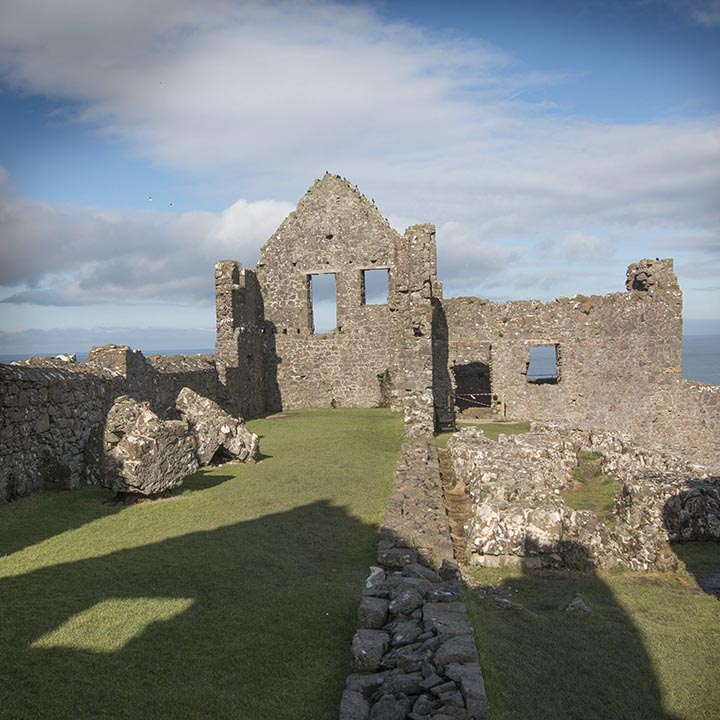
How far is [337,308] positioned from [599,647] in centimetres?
2052

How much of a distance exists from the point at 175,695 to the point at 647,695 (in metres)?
3.71

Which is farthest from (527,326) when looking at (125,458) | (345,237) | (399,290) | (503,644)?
(503,644)

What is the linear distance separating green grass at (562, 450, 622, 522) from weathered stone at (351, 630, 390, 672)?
22.8 ft

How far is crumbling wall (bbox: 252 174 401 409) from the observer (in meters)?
25.5

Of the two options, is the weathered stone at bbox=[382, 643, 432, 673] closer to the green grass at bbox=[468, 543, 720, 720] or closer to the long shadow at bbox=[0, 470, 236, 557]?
the green grass at bbox=[468, 543, 720, 720]

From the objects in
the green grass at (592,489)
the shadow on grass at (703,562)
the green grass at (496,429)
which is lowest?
the shadow on grass at (703,562)

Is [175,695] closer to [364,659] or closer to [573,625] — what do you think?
[364,659]

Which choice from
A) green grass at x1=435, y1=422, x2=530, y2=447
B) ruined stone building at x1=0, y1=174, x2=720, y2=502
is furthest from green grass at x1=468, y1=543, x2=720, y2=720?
green grass at x1=435, y1=422, x2=530, y2=447

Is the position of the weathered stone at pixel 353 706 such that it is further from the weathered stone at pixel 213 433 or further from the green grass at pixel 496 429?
the green grass at pixel 496 429

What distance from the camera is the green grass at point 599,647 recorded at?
16.9ft

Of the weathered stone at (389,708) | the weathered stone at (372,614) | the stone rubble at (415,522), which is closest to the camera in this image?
the weathered stone at (389,708)

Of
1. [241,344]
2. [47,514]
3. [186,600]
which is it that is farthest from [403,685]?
[241,344]

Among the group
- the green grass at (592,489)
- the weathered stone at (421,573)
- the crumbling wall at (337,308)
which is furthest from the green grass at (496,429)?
the weathered stone at (421,573)

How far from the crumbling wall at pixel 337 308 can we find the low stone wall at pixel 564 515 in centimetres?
1189
